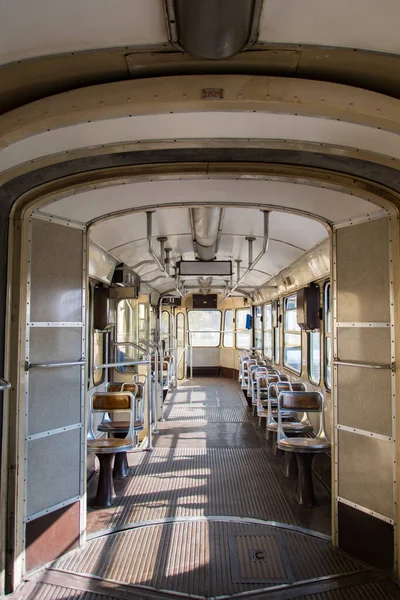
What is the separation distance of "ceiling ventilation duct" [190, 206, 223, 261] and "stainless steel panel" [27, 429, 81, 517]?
2.12m

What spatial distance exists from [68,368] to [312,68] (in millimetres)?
2390

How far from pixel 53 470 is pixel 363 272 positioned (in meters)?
2.52

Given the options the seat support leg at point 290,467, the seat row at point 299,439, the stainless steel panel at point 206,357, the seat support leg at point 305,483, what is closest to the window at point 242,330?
the stainless steel panel at point 206,357

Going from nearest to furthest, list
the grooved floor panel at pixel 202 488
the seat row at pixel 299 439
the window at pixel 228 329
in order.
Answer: the grooved floor panel at pixel 202 488 < the seat row at pixel 299 439 < the window at pixel 228 329

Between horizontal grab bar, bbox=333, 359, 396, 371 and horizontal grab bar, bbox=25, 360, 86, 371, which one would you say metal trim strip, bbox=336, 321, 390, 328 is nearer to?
horizontal grab bar, bbox=333, 359, 396, 371

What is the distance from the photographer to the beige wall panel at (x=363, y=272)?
280 centimetres

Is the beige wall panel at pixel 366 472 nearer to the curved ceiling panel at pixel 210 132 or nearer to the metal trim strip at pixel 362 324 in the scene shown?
the metal trim strip at pixel 362 324

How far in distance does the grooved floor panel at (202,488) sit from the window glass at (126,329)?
6.38ft

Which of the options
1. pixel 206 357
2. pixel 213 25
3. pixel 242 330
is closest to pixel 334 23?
pixel 213 25

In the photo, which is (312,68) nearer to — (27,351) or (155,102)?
(155,102)

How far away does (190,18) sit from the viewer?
130 centimetres

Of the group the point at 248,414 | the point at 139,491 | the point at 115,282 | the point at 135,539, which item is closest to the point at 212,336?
the point at 248,414

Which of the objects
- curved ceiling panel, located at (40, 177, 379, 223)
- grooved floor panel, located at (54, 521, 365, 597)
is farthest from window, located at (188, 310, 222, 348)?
curved ceiling panel, located at (40, 177, 379, 223)

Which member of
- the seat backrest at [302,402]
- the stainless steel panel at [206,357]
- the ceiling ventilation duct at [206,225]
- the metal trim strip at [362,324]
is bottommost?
the stainless steel panel at [206,357]
